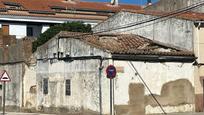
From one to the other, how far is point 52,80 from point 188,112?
8.70 m

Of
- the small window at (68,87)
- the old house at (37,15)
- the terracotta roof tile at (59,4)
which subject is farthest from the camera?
the terracotta roof tile at (59,4)

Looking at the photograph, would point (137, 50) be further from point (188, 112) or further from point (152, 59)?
point (188, 112)

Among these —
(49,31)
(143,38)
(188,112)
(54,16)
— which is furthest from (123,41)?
(54,16)

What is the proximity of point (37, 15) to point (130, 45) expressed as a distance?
32.2m

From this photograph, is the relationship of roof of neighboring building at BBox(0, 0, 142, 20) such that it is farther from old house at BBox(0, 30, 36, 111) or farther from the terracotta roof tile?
old house at BBox(0, 30, 36, 111)

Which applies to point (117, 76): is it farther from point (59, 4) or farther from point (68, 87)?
point (59, 4)

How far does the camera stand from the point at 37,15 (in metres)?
61.8

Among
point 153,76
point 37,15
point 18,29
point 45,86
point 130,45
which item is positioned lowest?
point 45,86

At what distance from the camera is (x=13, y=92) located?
36.8m

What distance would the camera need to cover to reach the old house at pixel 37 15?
6054 centimetres

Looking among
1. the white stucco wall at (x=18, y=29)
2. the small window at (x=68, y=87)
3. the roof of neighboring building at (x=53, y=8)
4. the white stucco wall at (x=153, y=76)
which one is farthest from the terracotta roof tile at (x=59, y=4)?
the white stucco wall at (x=153, y=76)

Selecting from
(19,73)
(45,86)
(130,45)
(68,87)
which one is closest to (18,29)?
(19,73)

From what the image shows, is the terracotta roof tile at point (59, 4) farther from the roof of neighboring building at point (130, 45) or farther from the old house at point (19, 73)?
the roof of neighboring building at point (130, 45)

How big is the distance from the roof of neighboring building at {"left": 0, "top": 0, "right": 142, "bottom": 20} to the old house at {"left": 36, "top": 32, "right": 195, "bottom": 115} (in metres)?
29.3
